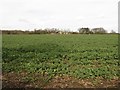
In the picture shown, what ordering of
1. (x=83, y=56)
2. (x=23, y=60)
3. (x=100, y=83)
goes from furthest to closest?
(x=83, y=56), (x=23, y=60), (x=100, y=83)

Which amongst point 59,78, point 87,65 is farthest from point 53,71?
point 87,65

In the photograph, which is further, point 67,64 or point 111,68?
point 67,64

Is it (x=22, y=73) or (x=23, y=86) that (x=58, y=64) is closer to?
(x=22, y=73)

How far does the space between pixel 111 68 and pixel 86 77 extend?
246 centimetres

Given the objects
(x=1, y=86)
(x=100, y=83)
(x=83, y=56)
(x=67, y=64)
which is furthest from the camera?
(x=83, y=56)

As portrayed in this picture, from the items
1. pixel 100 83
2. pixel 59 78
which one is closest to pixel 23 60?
pixel 59 78

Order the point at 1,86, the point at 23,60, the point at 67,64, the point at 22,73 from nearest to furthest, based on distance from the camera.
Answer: the point at 1,86, the point at 22,73, the point at 67,64, the point at 23,60

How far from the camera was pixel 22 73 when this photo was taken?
13172 mm

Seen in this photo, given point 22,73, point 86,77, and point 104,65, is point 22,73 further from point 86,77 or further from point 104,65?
point 104,65

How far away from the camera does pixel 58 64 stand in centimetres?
1486

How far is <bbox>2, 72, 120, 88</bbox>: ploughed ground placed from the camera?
11.2 m

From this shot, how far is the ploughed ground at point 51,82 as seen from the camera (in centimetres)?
→ 1124

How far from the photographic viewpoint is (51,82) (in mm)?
11664

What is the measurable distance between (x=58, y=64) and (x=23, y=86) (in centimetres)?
411
